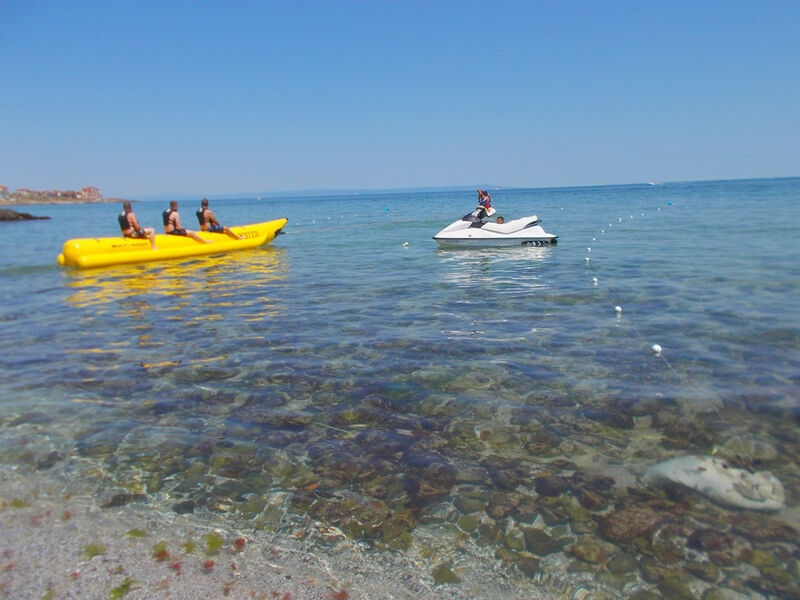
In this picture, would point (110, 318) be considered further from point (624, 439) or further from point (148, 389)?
point (624, 439)

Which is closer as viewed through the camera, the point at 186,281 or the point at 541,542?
the point at 541,542

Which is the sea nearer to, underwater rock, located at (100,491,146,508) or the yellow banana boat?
underwater rock, located at (100,491,146,508)

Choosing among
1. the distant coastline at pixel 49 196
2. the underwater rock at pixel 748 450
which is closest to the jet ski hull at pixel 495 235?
the underwater rock at pixel 748 450

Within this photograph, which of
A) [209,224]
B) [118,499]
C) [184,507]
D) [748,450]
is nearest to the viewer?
[184,507]

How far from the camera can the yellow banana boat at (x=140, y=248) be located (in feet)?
57.5

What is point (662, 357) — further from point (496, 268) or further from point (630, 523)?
point (496, 268)

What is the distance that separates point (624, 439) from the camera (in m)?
5.21

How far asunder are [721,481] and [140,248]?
1853 centimetres

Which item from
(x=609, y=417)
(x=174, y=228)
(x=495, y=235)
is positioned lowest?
(x=609, y=417)

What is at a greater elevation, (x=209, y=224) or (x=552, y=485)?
(x=209, y=224)

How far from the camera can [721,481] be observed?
4.47m

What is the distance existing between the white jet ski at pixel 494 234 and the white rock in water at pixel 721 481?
16.0 m

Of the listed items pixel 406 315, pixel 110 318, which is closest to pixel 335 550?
pixel 406 315

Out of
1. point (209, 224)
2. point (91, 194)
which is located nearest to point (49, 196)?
point (91, 194)
